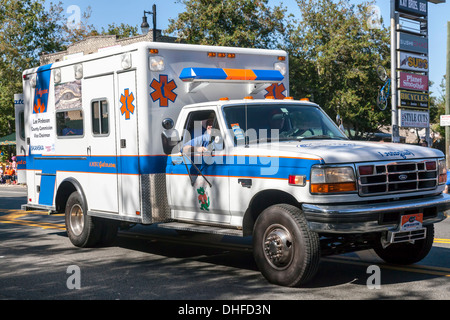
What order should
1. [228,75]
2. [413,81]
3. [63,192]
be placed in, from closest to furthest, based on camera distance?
1. [228,75]
2. [63,192]
3. [413,81]

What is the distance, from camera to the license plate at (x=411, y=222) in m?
6.62

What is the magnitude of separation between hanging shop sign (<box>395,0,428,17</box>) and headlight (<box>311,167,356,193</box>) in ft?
61.8

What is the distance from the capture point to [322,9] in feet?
125

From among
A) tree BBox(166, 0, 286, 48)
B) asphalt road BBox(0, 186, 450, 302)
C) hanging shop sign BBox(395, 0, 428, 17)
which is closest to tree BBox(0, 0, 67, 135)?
tree BBox(166, 0, 286, 48)

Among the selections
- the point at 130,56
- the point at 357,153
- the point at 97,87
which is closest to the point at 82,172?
the point at 97,87

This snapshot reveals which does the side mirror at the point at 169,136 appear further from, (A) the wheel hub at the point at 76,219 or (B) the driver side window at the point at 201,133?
(A) the wheel hub at the point at 76,219

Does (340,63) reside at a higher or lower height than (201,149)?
higher

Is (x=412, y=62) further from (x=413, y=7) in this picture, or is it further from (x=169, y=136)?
(x=169, y=136)

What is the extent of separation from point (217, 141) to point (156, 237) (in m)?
3.88

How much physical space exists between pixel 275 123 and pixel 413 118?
1782cm

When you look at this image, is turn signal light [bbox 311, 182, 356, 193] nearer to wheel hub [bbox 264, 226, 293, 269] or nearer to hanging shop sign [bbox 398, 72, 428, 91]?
wheel hub [bbox 264, 226, 293, 269]

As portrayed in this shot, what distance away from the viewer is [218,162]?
7.62m

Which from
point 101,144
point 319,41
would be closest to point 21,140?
point 101,144
